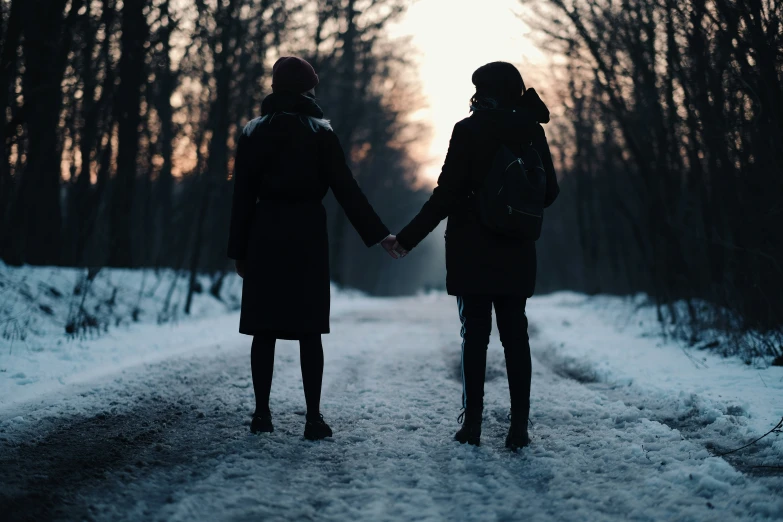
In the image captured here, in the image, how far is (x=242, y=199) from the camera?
3.73m

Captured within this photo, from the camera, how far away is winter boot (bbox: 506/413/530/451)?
11.5 ft

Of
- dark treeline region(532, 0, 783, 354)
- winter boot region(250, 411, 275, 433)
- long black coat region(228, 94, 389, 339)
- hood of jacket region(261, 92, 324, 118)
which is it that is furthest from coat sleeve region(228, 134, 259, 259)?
dark treeline region(532, 0, 783, 354)

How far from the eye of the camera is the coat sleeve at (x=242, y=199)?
3705 mm

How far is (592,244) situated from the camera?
2403 cm

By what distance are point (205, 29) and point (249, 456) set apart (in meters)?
9.82

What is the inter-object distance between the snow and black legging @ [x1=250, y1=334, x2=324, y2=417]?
0.23 meters

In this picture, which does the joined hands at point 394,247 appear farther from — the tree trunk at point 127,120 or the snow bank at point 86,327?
the tree trunk at point 127,120

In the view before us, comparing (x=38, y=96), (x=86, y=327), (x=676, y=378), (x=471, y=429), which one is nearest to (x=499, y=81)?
(x=471, y=429)

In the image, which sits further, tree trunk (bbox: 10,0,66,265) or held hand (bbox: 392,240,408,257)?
tree trunk (bbox: 10,0,66,265)

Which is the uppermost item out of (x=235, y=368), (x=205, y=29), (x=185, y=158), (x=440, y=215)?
(x=205, y=29)

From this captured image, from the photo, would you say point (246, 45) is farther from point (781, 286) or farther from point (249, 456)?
point (249, 456)

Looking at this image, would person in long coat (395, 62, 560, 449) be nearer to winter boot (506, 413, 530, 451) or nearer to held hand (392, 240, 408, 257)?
winter boot (506, 413, 530, 451)

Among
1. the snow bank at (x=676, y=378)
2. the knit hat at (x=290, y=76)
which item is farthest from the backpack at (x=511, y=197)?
the snow bank at (x=676, y=378)

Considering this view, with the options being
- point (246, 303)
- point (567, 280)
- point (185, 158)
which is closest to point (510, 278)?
point (246, 303)
